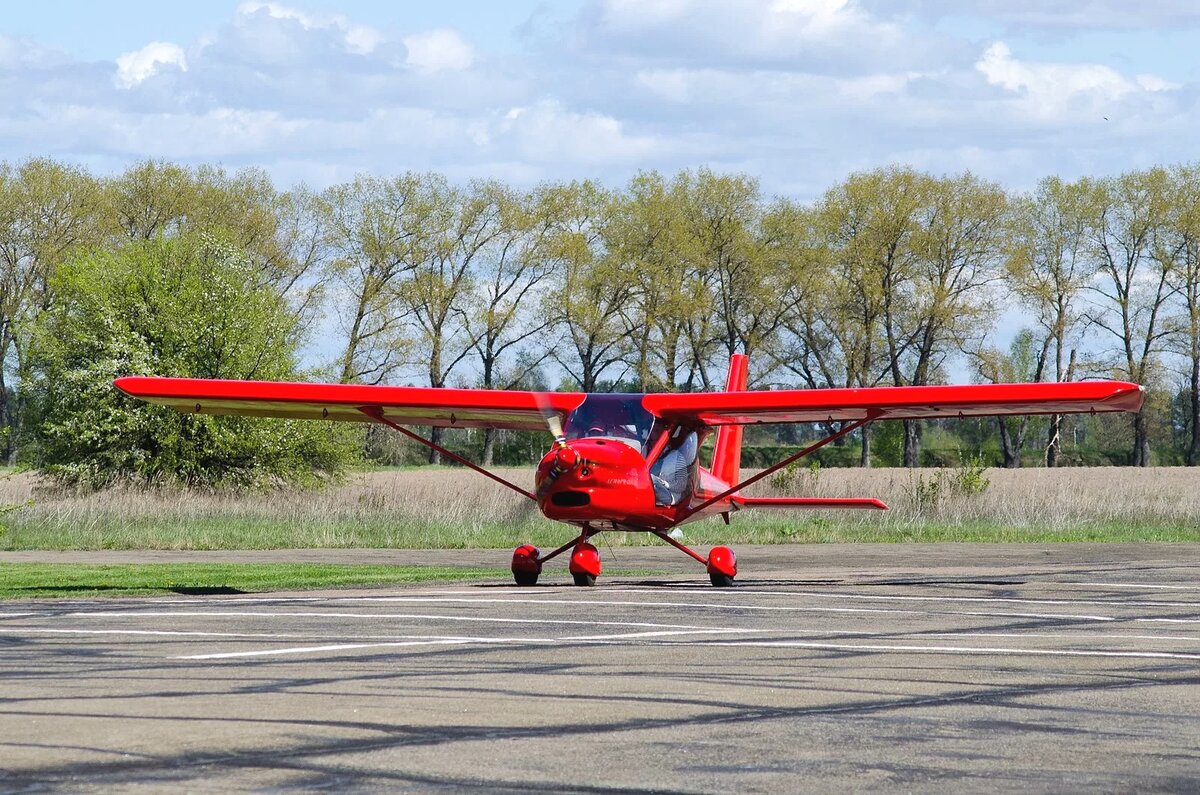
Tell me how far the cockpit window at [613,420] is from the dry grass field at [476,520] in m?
9.08

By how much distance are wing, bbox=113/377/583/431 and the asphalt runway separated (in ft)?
12.2

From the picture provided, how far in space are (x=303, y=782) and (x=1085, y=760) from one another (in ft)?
9.93

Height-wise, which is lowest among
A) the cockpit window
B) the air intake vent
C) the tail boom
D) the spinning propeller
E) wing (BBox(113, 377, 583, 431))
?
the tail boom

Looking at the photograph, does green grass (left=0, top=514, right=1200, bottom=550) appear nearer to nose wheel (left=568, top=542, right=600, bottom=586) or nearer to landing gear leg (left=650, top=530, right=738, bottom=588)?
nose wheel (left=568, top=542, right=600, bottom=586)

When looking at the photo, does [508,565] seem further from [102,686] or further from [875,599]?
[102,686]

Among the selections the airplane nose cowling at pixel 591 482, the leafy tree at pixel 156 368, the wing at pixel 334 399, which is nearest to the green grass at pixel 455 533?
the wing at pixel 334 399

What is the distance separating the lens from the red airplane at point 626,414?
15.9m

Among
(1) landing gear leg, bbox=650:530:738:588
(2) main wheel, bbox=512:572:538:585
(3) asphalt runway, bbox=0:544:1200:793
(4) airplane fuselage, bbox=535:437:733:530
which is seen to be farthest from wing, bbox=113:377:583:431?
(3) asphalt runway, bbox=0:544:1200:793

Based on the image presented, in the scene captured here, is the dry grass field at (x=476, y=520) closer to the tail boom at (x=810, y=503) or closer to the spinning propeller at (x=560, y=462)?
the tail boom at (x=810, y=503)

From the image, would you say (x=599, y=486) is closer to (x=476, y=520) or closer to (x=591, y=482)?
(x=591, y=482)

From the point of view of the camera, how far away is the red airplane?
627 inches

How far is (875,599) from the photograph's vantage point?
14523 millimetres

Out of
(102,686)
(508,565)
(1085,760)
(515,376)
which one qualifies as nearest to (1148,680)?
(1085,760)

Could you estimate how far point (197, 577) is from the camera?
18.0 metres
